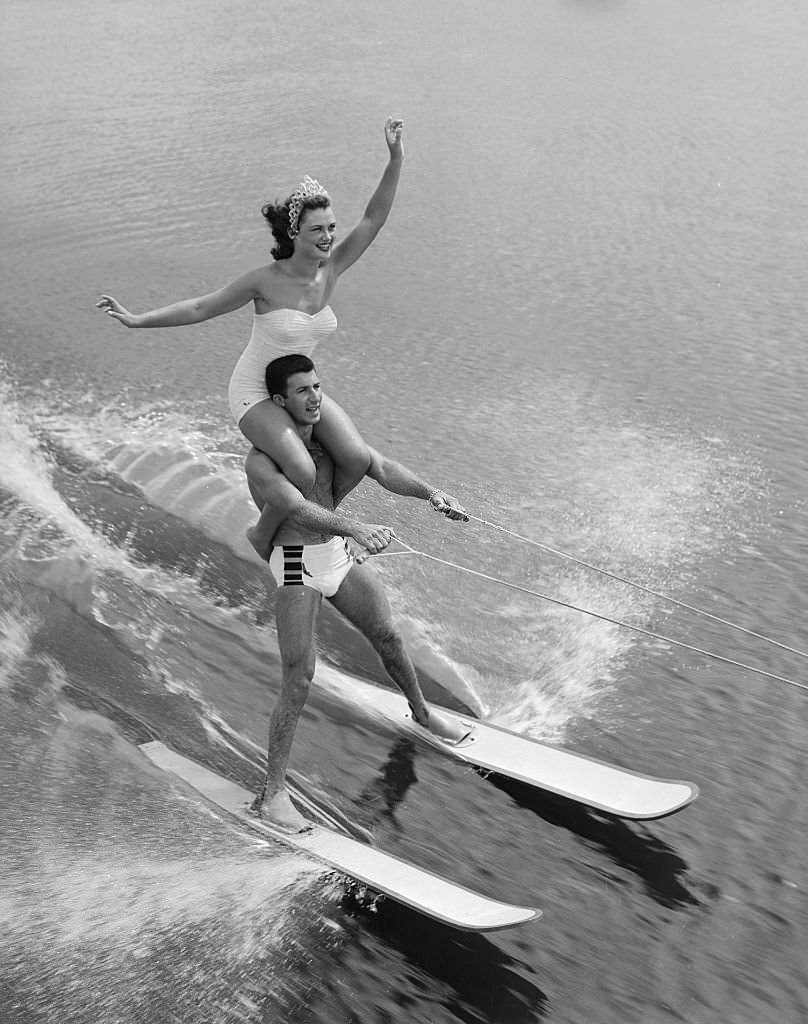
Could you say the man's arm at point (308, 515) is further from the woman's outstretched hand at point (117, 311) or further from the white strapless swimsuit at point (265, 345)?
the woman's outstretched hand at point (117, 311)

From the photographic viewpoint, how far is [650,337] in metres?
10.2

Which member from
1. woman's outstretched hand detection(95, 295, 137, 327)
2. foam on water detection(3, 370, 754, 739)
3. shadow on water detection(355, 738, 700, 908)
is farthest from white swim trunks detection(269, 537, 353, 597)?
foam on water detection(3, 370, 754, 739)

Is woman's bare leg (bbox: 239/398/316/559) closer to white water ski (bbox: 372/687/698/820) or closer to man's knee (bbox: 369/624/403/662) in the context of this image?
man's knee (bbox: 369/624/403/662)

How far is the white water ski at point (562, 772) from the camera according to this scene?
4.76 meters

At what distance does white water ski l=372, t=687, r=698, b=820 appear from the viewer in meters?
4.76

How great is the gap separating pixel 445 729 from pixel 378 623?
24.2 inches

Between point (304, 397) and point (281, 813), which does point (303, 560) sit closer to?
point (304, 397)

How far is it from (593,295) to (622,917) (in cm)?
741

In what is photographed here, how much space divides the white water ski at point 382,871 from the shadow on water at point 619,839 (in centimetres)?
67

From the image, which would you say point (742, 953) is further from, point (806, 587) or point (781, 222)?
point (781, 222)

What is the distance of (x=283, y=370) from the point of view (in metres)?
4.66

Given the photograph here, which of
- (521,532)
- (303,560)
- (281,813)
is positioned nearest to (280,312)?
(303,560)

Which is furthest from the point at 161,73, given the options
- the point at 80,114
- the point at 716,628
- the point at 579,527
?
the point at 716,628

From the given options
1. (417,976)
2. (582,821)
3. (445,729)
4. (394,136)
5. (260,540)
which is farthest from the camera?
(445,729)
